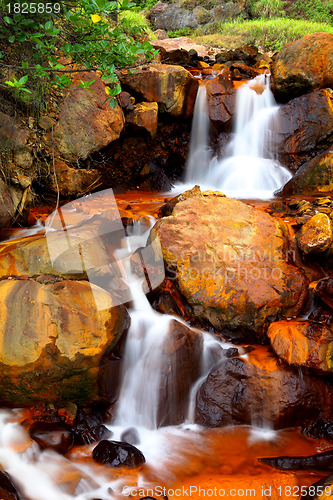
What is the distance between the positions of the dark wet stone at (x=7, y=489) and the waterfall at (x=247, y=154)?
219 inches

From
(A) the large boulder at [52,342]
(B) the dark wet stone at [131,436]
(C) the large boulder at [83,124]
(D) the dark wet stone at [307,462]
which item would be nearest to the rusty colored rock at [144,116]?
(C) the large boulder at [83,124]

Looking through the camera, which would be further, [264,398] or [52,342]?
[264,398]

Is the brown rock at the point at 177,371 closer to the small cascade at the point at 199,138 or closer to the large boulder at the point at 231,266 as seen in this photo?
the large boulder at the point at 231,266

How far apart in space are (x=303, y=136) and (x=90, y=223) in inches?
193

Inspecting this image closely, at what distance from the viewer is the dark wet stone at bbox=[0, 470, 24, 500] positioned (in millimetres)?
2647

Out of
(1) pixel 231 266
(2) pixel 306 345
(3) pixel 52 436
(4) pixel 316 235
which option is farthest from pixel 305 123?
(3) pixel 52 436

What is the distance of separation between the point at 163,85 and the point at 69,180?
9.36 feet

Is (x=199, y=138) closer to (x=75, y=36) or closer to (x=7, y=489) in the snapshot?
(x=75, y=36)

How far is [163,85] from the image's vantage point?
23.8 ft

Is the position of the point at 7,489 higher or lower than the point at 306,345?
lower

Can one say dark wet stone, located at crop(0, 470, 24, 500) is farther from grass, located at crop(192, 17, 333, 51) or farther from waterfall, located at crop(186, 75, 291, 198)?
grass, located at crop(192, 17, 333, 51)

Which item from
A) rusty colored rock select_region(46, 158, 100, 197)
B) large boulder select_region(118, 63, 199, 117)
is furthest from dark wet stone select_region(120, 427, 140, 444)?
large boulder select_region(118, 63, 199, 117)

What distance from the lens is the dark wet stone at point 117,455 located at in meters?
3.18

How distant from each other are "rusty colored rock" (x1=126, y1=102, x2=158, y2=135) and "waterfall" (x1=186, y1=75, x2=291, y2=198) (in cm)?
120
